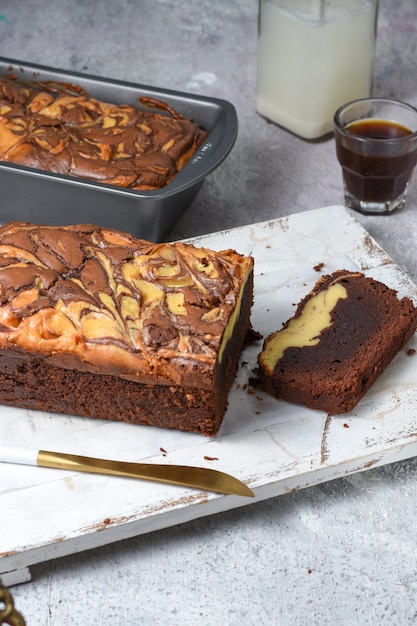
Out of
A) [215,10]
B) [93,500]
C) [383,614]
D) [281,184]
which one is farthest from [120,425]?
[215,10]

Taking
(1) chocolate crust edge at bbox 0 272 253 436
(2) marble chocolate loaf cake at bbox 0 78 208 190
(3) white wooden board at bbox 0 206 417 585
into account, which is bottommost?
(3) white wooden board at bbox 0 206 417 585

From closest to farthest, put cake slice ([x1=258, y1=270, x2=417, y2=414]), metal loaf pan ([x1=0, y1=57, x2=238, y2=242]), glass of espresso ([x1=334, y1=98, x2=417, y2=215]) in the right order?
cake slice ([x1=258, y1=270, x2=417, y2=414]), metal loaf pan ([x1=0, y1=57, x2=238, y2=242]), glass of espresso ([x1=334, y1=98, x2=417, y2=215])

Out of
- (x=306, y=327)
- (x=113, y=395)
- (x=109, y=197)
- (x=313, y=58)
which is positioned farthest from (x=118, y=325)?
(x=313, y=58)

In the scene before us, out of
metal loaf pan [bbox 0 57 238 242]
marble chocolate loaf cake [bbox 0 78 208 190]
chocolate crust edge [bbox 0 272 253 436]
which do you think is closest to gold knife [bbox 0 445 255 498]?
chocolate crust edge [bbox 0 272 253 436]

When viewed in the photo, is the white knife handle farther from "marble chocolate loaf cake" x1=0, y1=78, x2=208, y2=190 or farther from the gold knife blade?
"marble chocolate loaf cake" x1=0, y1=78, x2=208, y2=190

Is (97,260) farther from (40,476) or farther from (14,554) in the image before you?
(14,554)

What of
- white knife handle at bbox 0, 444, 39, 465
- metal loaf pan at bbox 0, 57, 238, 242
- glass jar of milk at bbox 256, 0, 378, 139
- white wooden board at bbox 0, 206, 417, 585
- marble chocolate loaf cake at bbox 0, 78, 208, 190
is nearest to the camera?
white wooden board at bbox 0, 206, 417, 585

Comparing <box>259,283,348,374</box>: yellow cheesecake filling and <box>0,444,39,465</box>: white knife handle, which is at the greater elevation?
<box>259,283,348,374</box>: yellow cheesecake filling

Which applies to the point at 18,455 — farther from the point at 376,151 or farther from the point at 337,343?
the point at 376,151

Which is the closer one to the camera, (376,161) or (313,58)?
(376,161)
